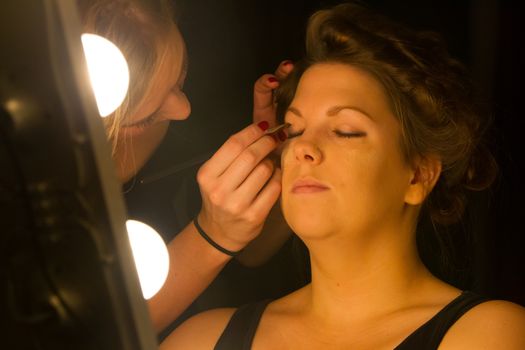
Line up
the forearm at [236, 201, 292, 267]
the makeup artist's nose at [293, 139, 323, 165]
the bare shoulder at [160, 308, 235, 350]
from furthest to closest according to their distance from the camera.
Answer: the forearm at [236, 201, 292, 267]
the bare shoulder at [160, 308, 235, 350]
the makeup artist's nose at [293, 139, 323, 165]

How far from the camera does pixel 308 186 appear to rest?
947mm

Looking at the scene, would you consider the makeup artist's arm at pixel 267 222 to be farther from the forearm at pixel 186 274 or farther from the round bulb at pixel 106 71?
the round bulb at pixel 106 71

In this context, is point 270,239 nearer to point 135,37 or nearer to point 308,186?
point 308,186

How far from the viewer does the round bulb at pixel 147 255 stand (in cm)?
92

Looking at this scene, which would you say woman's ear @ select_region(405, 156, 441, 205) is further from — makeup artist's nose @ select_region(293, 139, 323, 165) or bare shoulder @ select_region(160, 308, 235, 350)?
bare shoulder @ select_region(160, 308, 235, 350)

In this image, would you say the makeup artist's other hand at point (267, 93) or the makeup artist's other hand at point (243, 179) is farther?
the makeup artist's other hand at point (267, 93)

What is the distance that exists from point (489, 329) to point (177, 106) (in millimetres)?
574

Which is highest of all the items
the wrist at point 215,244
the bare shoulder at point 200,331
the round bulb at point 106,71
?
the round bulb at point 106,71

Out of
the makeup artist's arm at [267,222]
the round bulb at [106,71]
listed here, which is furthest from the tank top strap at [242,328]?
the round bulb at [106,71]

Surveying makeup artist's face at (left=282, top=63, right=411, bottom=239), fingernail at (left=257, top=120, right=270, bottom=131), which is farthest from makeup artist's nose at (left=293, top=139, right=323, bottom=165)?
fingernail at (left=257, top=120, right=270, bottom=131)

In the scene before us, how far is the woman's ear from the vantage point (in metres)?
1.00

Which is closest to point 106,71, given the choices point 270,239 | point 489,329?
point 270,239

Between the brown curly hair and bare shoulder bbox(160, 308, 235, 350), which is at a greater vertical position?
the brown curly hair

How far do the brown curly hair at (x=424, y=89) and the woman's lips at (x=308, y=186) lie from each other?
0.15m
